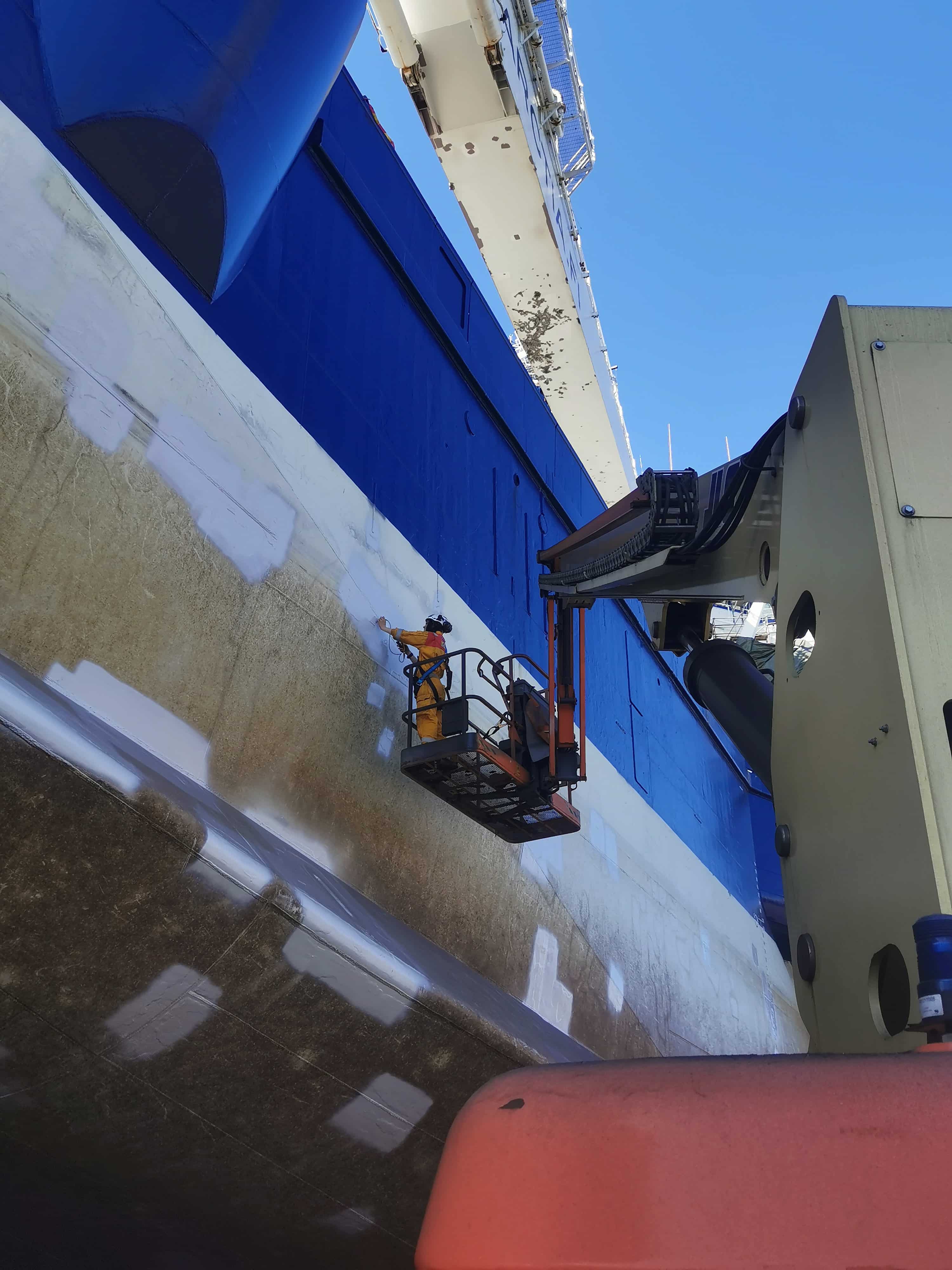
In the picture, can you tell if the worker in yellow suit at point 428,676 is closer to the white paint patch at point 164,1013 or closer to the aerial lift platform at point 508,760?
the aerial lift platform at point 508,760

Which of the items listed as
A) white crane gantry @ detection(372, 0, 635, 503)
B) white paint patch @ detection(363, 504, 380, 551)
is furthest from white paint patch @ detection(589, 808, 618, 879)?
white crane gantry @ detection(372, 0, 635, 503)

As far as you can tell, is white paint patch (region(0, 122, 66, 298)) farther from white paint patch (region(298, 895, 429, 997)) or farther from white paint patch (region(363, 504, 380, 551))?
white paint patch (region(298, 895, 429, 997))

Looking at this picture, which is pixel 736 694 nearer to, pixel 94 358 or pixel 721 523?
pixel 721 523

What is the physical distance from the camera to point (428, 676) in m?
6.39

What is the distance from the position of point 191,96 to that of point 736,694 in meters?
4.38

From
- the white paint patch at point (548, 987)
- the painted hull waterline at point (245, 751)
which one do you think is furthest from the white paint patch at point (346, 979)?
the white paint patch at point (548, 987)

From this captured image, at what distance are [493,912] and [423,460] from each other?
387 cm

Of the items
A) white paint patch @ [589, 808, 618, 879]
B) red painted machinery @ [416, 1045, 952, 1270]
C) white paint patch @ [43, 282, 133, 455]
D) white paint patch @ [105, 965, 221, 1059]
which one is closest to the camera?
red painted machinery @ [416, 1045, 952, 1270]

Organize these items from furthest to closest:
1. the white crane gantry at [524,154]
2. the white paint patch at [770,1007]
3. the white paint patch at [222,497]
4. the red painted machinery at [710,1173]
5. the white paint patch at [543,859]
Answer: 1. the white paint patch at [770,1007]
2. the white crane gantry at [524,154]
3. the white paint patch at [543,859]
4. the white paint patch at [222,497]
5. the red painted machinery at [710,1173]

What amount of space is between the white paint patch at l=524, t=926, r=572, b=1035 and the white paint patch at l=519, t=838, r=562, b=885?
47cm

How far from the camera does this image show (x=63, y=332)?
468 centimetres

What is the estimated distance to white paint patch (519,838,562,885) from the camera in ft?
26.8

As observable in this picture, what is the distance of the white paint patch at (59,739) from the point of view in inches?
120

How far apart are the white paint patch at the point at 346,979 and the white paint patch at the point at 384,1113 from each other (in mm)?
343
